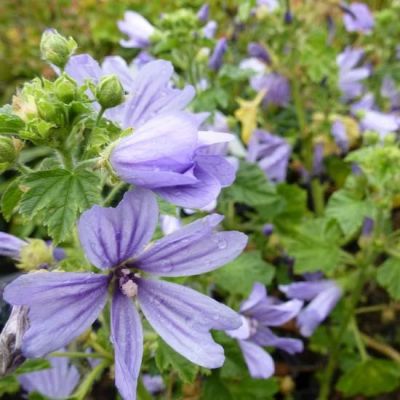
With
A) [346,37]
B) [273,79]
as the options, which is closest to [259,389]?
[273,79]

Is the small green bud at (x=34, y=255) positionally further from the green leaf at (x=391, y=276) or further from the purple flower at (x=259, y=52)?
the purple flower at (x=259, y=52)

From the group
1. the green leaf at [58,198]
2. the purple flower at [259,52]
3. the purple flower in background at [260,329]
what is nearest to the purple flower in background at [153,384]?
the purple flower in background at [260,329]

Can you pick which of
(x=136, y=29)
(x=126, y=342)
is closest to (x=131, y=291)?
(x=126, y=342)

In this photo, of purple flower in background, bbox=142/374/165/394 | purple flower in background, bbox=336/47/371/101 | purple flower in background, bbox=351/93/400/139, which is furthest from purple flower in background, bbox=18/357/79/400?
purple flower in background, bbox=336/47/371/101

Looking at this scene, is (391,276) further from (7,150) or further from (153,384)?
(7,150)

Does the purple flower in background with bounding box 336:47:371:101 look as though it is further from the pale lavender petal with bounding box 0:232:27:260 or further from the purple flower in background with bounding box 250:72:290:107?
the pale lavender petal with bounding box 0:232:27:260

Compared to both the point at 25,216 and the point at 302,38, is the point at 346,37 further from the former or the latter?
the point at 25,216
